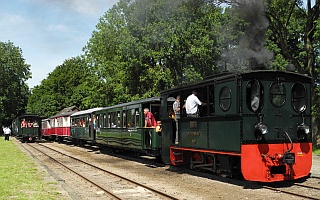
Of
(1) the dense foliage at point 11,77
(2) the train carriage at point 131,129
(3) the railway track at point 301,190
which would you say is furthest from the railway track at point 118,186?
(1) the dense foliage at point 11,77

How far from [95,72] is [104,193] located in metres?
37.6

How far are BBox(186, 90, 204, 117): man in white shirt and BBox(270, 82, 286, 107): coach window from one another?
2.21 m

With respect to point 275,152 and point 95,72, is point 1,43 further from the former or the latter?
point 275,152

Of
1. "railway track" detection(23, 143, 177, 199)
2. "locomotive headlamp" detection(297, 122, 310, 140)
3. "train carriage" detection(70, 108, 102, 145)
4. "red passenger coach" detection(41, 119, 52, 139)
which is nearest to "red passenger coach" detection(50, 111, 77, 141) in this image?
"red passenger coach" detection(41, 119, 52, 139)

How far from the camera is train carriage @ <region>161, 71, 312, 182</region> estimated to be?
9.92 m

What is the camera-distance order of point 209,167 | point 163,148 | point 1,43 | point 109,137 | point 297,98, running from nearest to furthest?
1. point 297,98
2. point 209,167
3. point 163,148
4. point 109,137
5. point 1,43

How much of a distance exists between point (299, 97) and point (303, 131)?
0.97 meters

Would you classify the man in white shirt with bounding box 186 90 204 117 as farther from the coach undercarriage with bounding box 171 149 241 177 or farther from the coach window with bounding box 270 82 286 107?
the coach window with bounding box 270 82 286 107

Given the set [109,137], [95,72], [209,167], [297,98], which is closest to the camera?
[297,98]

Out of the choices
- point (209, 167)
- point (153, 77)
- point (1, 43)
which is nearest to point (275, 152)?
point (209, 167)

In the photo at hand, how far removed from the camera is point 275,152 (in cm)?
1011

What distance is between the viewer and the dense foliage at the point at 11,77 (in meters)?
68.3

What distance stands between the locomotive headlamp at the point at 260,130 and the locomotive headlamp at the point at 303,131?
1.32 metres

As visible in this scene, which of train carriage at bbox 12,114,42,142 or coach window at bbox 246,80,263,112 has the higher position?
coach window at bbox 246,80,263,112
